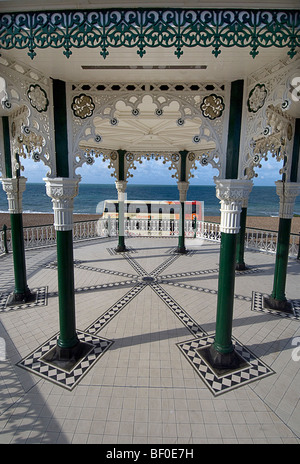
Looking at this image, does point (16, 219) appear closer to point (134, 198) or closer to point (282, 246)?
point (282, 246)

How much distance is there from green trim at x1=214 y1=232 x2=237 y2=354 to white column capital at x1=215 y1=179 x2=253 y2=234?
11cm

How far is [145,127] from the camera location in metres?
4.72

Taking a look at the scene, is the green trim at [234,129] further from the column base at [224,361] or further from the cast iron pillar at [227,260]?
the column base at [224,361]

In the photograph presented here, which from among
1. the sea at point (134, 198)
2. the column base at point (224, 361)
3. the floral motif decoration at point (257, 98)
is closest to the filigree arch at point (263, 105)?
the floral motif decoration at point (257, 98)

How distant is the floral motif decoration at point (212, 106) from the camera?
8.43ft

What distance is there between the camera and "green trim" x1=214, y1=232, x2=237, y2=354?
8.82ft

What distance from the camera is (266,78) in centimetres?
230

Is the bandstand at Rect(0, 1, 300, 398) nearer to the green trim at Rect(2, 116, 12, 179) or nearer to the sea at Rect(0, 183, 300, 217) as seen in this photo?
the green trim at Rect(2, 116, 12, 179)

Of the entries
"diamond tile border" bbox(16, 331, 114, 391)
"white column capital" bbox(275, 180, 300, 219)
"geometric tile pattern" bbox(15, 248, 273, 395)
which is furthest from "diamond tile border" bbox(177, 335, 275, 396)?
"white column capital" bbox(275, 180, 300, 219)

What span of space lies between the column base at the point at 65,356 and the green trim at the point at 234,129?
2485 mm

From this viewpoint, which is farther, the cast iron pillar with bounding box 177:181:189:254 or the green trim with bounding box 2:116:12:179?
the cast iron pillar with bounding box 177:181:189:254

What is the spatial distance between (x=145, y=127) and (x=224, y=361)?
391cm
